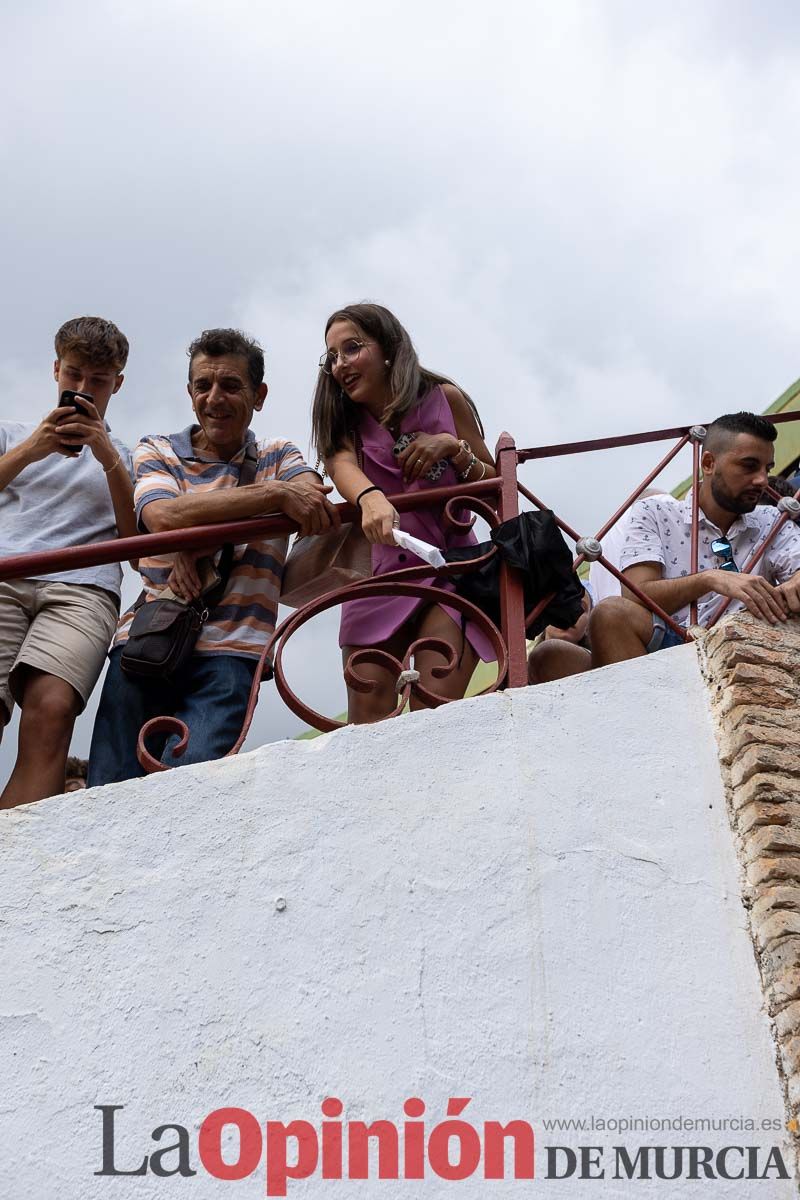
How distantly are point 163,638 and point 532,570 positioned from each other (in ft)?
3.50

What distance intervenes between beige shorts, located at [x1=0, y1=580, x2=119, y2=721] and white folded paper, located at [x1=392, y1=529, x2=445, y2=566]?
3.19 feet

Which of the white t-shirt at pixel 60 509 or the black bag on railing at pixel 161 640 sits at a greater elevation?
the white t-shirt at pixel 60 509

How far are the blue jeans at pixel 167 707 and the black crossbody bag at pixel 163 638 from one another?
50mm

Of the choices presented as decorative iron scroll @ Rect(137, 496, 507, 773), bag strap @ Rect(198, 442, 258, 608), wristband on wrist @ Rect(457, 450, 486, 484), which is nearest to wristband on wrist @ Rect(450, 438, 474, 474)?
wristband on wrist @ Rect(457, 450, 486, 484)

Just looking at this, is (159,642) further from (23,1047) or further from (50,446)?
(23,1047)

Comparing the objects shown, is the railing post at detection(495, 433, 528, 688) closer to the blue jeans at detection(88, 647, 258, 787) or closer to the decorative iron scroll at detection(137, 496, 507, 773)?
the decorative iron scroll at detection(137, 496, 507, 773)

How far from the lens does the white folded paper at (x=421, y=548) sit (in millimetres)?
3947

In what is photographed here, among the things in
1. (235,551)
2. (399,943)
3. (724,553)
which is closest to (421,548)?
(235,551)

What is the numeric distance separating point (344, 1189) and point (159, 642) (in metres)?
1.65

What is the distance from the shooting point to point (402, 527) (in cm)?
445

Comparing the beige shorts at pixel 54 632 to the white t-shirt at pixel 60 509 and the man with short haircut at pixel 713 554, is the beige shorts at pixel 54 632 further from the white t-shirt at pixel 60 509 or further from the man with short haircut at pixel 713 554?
the man with short haircut at pixel 713 554

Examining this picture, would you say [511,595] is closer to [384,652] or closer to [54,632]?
[384,652]

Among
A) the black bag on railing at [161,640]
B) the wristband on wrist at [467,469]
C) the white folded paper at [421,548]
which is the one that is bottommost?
the black bag on railing at [161,640]

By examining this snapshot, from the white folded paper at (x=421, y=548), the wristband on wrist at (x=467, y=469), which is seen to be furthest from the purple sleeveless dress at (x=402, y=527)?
the white folded paper at (x=421, y=548)
